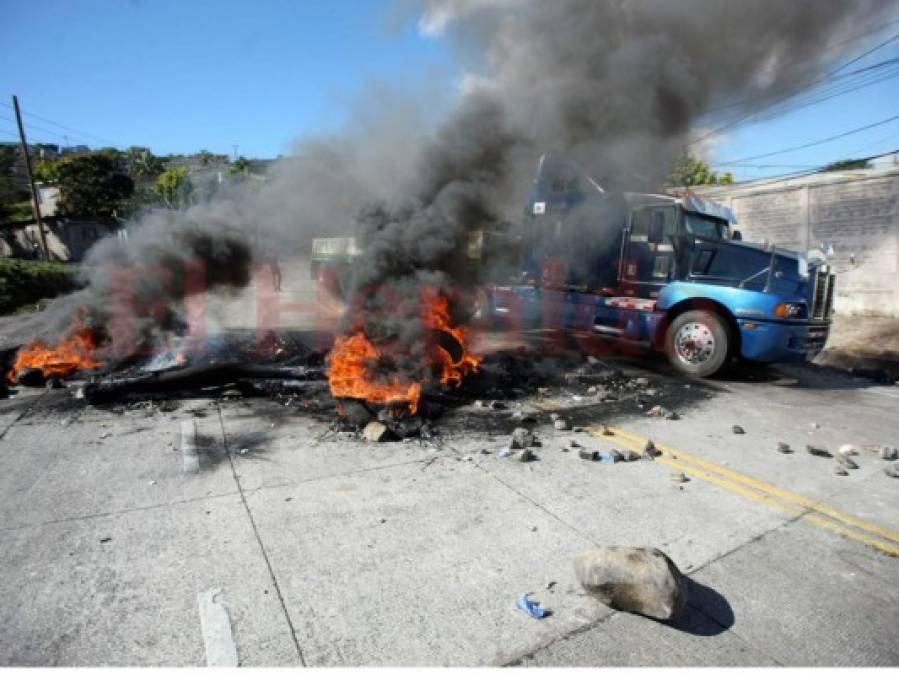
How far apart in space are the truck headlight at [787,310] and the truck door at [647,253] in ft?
5.33

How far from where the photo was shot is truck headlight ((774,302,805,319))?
7352 mm

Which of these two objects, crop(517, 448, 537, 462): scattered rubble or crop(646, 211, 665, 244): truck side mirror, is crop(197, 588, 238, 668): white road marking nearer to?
crop(517, 448, 537, 462): scattered rubble

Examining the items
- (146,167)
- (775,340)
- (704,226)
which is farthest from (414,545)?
(146,167)

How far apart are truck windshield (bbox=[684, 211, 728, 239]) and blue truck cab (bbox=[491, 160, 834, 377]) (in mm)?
20

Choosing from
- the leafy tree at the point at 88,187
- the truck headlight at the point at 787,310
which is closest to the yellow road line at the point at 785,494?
the truck headlight at the point at 787,310

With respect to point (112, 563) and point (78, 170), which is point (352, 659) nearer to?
point (112, 563)

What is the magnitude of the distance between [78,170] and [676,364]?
50.5 meters

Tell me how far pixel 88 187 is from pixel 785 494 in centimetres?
→ 5223

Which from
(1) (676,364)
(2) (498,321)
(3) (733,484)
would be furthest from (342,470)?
(2) (498,321)

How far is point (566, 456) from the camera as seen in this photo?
15.5 feet

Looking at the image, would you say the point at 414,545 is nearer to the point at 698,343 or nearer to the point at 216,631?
the point at 216,631

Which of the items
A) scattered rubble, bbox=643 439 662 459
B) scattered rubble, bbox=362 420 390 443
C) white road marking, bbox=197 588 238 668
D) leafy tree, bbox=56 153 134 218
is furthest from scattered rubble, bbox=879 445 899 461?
leafy tree, bbox=56 153 134 218

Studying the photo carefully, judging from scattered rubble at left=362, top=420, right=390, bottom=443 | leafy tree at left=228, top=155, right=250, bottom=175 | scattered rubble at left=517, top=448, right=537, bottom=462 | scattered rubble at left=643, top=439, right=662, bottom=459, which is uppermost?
leafy tree at left=228, top=155, right=250, bottom=175

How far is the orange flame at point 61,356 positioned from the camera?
22.8ft
